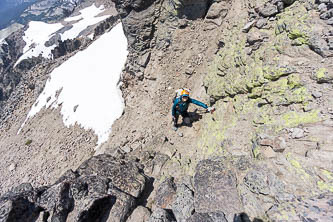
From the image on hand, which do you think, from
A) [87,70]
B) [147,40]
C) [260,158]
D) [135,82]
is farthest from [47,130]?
[260,158]

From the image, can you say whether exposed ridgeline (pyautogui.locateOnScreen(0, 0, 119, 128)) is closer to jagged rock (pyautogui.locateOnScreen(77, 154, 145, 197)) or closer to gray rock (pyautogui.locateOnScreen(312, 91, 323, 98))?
jagged rock (pyautogui.locateOnScreen(77, 154, 145, 197))

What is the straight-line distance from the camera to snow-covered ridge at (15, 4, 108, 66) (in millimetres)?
125750

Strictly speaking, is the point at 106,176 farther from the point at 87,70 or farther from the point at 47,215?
the point at 87,70

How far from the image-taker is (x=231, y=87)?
908 centimetres

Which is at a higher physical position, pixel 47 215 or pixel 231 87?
pixel 231 87

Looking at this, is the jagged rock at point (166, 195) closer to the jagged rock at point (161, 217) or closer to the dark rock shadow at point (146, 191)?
the jagged rock at point (161, 217)

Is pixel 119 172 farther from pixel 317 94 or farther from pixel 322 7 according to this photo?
pixel 322 7

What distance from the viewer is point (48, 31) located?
162 metres

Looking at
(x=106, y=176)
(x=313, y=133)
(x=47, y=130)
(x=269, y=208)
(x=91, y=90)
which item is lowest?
(x=47, y=130)

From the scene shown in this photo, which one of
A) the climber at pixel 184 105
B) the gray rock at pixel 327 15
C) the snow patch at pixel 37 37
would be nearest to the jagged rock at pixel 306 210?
the gray rock at pixel 327 15

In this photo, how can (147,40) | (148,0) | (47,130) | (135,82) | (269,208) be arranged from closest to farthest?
(269,208), (148,0), (147,40), (135,82), (47,130)

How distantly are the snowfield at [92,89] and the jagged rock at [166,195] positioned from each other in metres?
A: 11.2

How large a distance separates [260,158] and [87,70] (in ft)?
91.8

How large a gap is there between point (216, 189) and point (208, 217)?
1.01m
